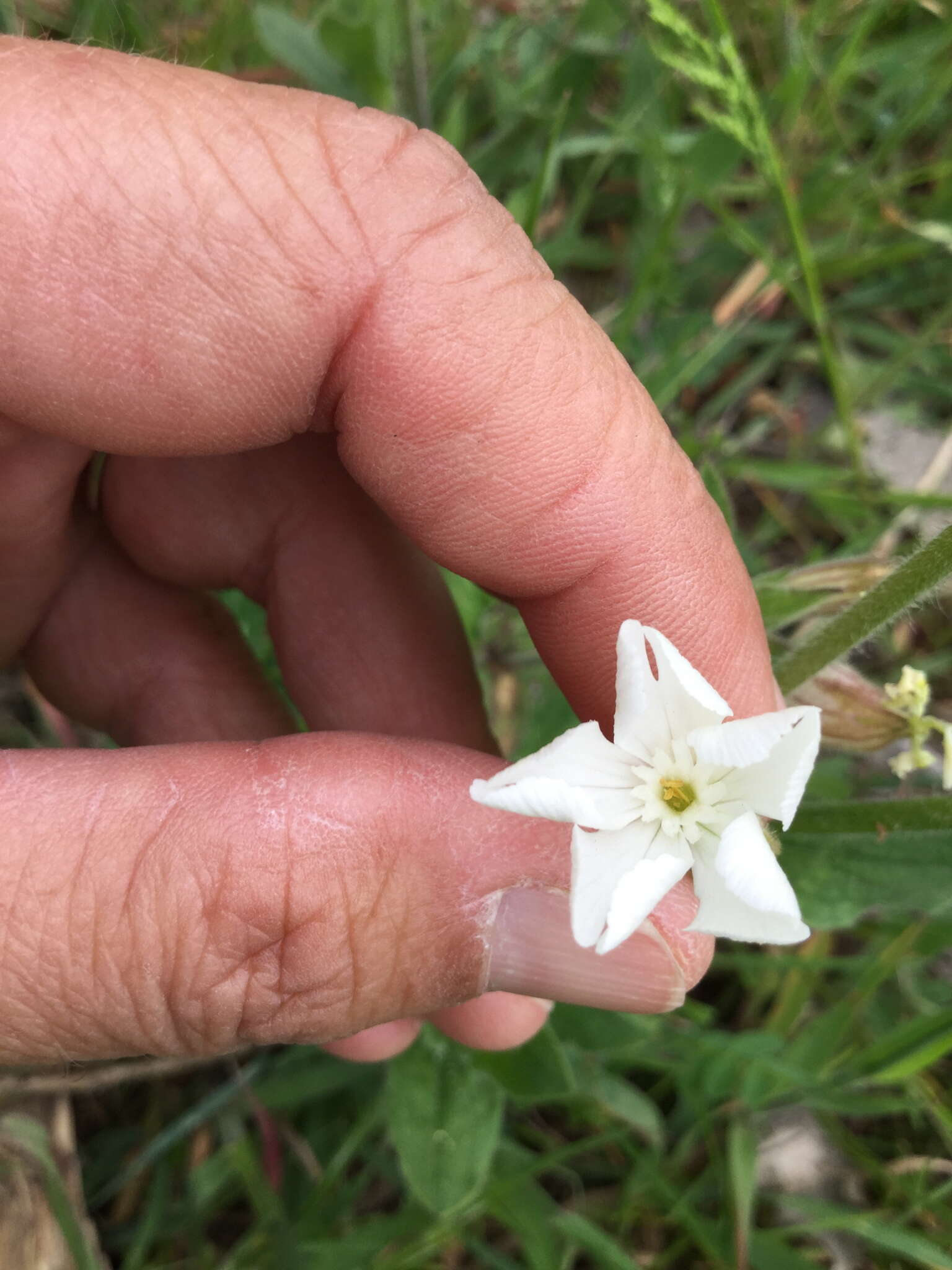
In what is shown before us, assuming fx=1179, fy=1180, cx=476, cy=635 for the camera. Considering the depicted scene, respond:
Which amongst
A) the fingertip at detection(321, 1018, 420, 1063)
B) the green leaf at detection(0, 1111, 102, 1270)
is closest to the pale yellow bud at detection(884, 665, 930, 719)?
the fingertip at detection(321, 1018, 420, 1063)

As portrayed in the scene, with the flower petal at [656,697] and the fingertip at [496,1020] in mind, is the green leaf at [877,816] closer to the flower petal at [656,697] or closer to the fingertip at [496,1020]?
the flower petal at [656,697]

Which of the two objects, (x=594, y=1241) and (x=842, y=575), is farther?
(x=594, y=1241)

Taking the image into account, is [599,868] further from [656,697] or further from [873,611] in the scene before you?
[873,611]

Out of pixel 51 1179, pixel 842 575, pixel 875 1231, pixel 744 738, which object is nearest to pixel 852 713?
pixel 842 575

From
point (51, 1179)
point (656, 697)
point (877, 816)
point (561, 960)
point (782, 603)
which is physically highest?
point (656, 697)

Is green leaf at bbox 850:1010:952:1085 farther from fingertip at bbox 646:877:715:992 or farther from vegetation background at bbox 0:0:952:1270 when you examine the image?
fingertip at bbox 646:877:715:992

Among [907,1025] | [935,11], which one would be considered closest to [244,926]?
[907,1025]

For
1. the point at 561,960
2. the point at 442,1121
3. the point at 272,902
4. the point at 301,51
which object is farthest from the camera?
the point at 301,51

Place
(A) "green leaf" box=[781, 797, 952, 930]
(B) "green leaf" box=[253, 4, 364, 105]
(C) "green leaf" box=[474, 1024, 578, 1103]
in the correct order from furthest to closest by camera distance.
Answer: (B) "green leaf" box=[253, 4, 364, 105] → (C) "green leaf" box=[474, 1024, 578, 1103] → (A) "green leaf" box=[781, 797, 952, 930]
